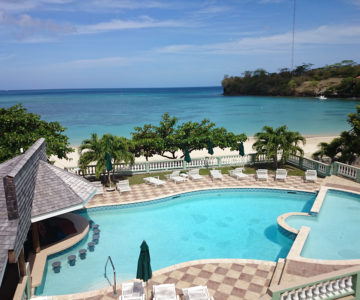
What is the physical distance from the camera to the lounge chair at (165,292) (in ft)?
28.3

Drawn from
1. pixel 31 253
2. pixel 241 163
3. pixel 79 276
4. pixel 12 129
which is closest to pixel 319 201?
pixel 241 163

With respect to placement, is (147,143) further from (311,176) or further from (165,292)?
(165,292)

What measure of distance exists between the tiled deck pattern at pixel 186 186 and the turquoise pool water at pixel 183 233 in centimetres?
47

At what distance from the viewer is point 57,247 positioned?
1220 cm

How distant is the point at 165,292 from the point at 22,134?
13719 mm

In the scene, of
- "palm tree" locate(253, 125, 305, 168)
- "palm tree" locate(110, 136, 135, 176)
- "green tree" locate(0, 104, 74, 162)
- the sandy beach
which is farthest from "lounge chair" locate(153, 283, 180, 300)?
the sandy beach

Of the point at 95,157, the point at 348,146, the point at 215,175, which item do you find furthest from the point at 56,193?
the point at 348,146

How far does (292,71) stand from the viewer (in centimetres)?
14850

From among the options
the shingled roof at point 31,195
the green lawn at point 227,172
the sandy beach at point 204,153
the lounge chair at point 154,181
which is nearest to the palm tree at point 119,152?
the lounge chair at point 154,181

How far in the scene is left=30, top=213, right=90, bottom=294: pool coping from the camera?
10.4m

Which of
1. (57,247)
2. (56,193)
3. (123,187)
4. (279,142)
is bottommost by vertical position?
(57,247)

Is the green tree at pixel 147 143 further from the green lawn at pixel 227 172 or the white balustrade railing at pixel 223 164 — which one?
the green lawn at pixel 227 172

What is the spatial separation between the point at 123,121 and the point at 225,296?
63.3 m

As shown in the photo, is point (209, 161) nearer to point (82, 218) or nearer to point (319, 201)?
point (319, 201)
